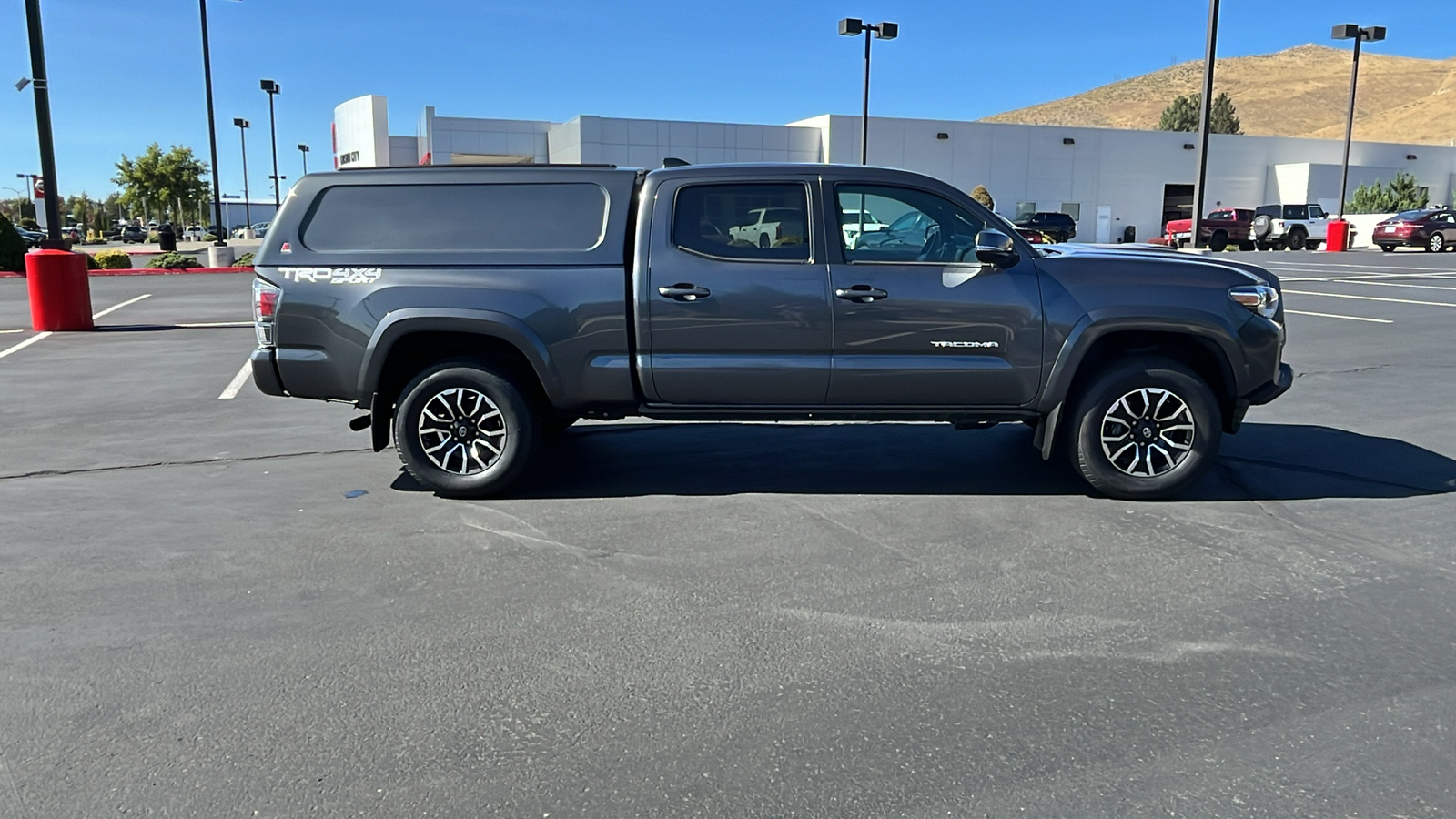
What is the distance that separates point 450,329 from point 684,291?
1.30 m

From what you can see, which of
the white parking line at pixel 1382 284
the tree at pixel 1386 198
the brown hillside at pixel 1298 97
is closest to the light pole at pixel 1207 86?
the white parking line at pixel 1382 284

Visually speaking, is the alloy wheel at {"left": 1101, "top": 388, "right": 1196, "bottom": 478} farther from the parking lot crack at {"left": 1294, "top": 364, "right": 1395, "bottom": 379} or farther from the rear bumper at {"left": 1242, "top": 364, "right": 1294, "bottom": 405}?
Answer: the parking lot crack at {"left": 1294, "top": 364, "right": 1395, "bottom": 379}

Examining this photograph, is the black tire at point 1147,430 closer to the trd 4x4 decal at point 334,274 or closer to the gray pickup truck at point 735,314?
the gray pickup truck at point 735,314

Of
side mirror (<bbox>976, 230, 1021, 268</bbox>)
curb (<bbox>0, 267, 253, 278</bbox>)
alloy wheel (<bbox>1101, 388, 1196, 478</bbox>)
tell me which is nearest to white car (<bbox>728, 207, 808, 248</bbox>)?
side mirror (<bbox>976, 230, 1021, 268</bbox>)

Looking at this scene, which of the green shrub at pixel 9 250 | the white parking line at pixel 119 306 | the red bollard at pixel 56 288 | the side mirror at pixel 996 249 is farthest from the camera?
the green shrub at pixel 9 250

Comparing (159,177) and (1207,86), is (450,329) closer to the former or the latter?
(1207,86)

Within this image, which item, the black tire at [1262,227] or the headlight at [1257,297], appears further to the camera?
the black tire at [1262,227]

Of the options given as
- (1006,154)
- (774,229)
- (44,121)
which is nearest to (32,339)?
(44,121)

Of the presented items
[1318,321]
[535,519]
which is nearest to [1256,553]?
[535,519]

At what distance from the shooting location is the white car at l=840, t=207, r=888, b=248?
596 cm

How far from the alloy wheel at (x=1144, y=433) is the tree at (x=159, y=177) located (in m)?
81.0

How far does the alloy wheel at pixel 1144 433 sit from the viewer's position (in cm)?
596

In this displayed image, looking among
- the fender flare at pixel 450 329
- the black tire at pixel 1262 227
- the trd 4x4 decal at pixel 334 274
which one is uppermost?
the black tire at pixel 1262 227

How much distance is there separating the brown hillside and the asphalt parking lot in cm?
15025
